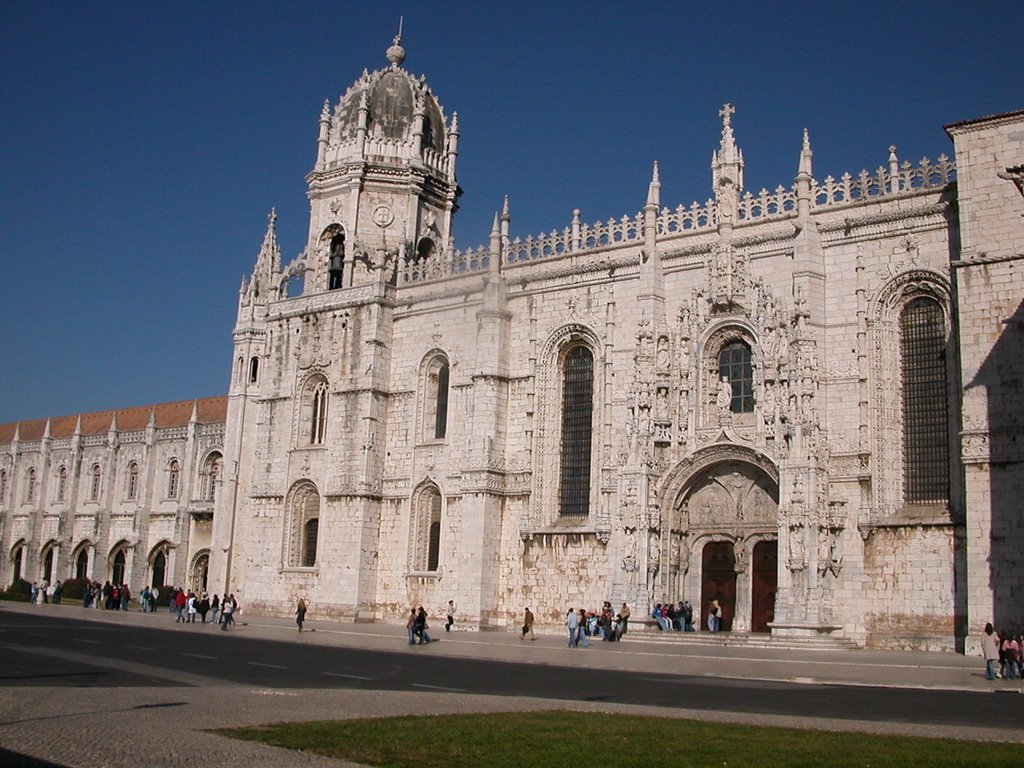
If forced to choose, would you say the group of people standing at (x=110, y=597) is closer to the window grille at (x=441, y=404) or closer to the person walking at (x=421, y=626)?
the window grille at (x=441, y=404)

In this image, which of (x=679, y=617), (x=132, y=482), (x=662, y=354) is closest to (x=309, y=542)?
(x=679, y=617)

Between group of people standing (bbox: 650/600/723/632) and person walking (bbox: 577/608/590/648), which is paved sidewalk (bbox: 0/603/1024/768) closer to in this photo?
person walking (bbox: 577/608/590/648)

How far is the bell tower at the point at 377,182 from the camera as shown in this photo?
1779 inches

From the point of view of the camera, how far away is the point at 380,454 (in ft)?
136

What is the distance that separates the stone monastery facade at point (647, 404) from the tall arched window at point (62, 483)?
25206 millimetres

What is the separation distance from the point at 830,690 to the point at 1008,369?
11.6 m

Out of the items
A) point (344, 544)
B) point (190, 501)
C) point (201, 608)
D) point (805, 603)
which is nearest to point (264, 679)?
point (805, 603)

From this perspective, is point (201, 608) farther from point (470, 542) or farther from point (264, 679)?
point (264, 679)

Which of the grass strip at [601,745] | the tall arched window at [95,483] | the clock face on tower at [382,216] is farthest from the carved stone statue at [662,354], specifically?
the tall arched window at [95,483]

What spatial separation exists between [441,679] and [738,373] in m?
16.9

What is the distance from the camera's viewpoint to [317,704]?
48.4 feet

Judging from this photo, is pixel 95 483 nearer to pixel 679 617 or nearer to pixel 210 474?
pixel 210 474

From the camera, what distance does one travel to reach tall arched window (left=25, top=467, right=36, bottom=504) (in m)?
74.2

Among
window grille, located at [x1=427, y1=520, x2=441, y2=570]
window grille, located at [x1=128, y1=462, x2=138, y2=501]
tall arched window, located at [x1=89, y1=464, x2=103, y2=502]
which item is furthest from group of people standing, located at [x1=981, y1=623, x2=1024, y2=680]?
tall arched window, located at [x1=89, y1=464, x2=103, y2=502]
